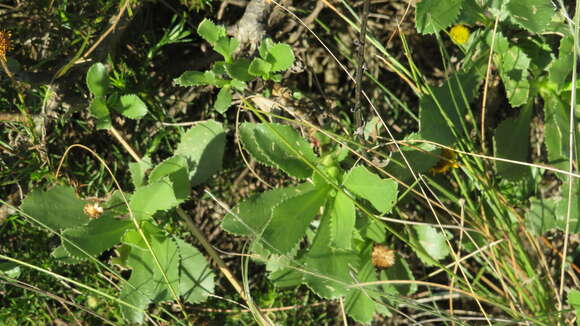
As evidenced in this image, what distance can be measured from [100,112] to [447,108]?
1.09 meters

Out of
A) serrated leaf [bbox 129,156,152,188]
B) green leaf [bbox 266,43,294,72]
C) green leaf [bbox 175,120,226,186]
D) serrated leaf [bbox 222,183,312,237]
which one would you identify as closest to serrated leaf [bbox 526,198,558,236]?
serrated leaf [bbox 222,183,312,237]

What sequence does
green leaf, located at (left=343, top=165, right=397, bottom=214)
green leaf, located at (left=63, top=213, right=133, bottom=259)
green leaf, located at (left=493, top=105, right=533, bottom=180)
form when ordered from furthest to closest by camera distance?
green leaf, located at (left=493, top=105, right=533, bottom=180) → green leaf, located at (left=63, top=213, right=133, bottom=259) → green leaf, located at (left=343, top=165, right=397, bottom=214)

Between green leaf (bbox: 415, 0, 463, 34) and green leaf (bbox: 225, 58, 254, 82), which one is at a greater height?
green leaf (bbox: 415, 0, 463, 34)

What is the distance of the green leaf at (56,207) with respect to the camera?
5.82 feet

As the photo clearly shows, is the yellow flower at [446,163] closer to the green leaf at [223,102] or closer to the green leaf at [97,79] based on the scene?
the green leaf at [223,102]

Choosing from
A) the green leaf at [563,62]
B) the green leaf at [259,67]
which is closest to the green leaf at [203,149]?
the green leaf at [259,67]

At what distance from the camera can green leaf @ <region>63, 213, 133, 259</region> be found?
5.67 ft

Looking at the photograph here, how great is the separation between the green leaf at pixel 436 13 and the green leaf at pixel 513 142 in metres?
0.43

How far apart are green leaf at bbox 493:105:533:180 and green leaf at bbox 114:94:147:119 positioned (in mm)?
1141

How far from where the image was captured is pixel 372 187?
1660 millimetres

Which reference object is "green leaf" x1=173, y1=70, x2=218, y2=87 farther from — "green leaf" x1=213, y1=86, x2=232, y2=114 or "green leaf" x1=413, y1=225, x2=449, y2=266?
"green leaf" x1=413, y1=225, x2=449, y2=266

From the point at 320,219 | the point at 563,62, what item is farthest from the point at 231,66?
the point at 563,62

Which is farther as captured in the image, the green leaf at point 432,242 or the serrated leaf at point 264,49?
the green leaf at point 432,242

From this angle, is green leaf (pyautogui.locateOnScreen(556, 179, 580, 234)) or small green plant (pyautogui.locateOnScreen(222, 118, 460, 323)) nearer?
small green plant (pyautogui.locateOnScreen(222, 118, 460, 323))
